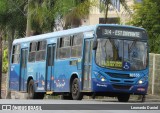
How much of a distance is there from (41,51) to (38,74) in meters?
1.26

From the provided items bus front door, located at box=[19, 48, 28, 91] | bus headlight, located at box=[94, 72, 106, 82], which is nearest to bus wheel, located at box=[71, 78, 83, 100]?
bus headlight, located at box=[94, 72, 106, 82]

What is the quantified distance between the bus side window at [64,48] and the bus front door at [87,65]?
5.44 feet

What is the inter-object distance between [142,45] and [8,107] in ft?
29.3

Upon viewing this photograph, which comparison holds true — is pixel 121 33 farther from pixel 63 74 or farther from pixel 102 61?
pixel 63 74

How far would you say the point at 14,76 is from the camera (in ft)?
110

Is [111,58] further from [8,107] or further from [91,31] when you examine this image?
[8,107]

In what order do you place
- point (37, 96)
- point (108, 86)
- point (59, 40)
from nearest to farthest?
point (108, 86)
point (59, 40)
point (37, 96)

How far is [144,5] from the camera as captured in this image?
127ft

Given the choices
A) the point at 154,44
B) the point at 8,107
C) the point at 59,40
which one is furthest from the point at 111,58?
the point at 154,44

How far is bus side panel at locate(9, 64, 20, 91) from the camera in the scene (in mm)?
32844

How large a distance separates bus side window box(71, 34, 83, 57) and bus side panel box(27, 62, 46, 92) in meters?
3.47

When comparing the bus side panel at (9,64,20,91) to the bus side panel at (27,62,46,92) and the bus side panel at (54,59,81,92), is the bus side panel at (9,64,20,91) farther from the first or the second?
the bus side panel at (54,59,81,92)

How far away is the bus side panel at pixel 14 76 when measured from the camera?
32.8m

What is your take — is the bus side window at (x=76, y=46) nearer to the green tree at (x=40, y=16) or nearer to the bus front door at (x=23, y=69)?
the bus front door at (x=23, y=69)
